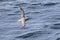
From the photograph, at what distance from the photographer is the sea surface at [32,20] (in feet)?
45.5

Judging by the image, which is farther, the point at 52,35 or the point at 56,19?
the point at 56,19

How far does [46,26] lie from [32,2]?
4777 millimetres

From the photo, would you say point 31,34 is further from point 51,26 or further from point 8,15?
point 8,15

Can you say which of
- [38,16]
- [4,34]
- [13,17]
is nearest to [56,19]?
[38,16]

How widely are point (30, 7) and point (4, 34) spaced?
15.6 ft

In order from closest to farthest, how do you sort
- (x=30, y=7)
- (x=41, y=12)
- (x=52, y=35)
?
(x=52, y=35) → (x=41, y=12) → (x=30, y=7)

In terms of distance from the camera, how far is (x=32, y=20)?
52.1 feet

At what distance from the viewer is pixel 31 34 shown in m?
14.0

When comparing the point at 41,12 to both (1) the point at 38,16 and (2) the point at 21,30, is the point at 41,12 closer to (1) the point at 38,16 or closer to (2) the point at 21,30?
(1) the point at 38,16

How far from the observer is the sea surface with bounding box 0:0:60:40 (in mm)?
13867

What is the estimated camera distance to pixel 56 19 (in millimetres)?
16172

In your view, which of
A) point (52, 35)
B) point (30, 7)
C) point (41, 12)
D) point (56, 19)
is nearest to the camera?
point (52, 35)

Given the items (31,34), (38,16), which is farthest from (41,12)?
(31,34)

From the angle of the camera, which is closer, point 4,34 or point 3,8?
point 4,34
